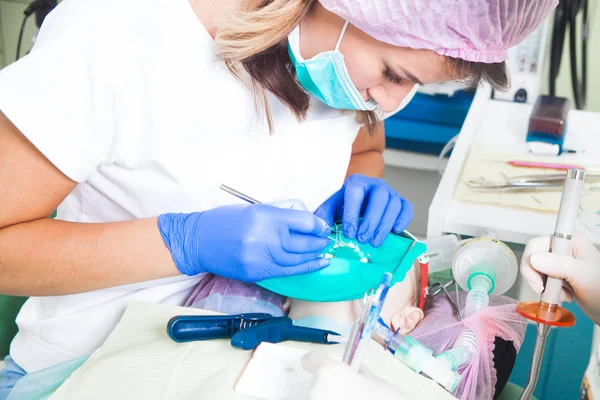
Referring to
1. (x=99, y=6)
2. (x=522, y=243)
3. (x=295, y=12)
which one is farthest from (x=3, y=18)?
(x=522, y=243)

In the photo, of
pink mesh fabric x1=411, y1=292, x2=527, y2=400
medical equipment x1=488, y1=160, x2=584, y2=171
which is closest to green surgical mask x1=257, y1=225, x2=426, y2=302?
pink mesh fabric x1=411, y1=292, x2=527, y2=400

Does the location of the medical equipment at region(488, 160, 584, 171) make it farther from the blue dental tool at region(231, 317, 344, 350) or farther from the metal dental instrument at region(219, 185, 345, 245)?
the blue dental tool at region(231, 317, 344, 350)

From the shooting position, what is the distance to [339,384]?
0.56 meters

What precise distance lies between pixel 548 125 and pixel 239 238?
109 cm

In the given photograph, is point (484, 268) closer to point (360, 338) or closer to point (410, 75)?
point (410, 75)

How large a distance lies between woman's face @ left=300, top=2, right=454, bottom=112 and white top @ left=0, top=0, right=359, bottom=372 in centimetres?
18

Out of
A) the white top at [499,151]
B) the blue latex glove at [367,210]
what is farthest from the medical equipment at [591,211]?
the blue latex glove at [367,210]

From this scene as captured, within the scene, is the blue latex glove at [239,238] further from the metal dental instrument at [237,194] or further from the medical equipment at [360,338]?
the medical equipment at [360,338]

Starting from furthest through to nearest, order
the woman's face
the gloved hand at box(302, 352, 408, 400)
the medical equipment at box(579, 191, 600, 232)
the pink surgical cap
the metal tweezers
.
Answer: the metal tweezers → the medical equipment at box(579, 191, 600, 232) → the woman's face → the pink surgical cap → the gloved hand at box(302, 352, 408, 400)

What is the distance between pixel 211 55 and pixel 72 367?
1.95 ft

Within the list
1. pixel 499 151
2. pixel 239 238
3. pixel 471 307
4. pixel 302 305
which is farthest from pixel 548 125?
pixel 239 238

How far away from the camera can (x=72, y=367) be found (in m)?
1.03

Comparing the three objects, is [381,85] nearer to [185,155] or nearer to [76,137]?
[185,155]

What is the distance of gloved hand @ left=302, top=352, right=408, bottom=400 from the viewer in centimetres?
56
